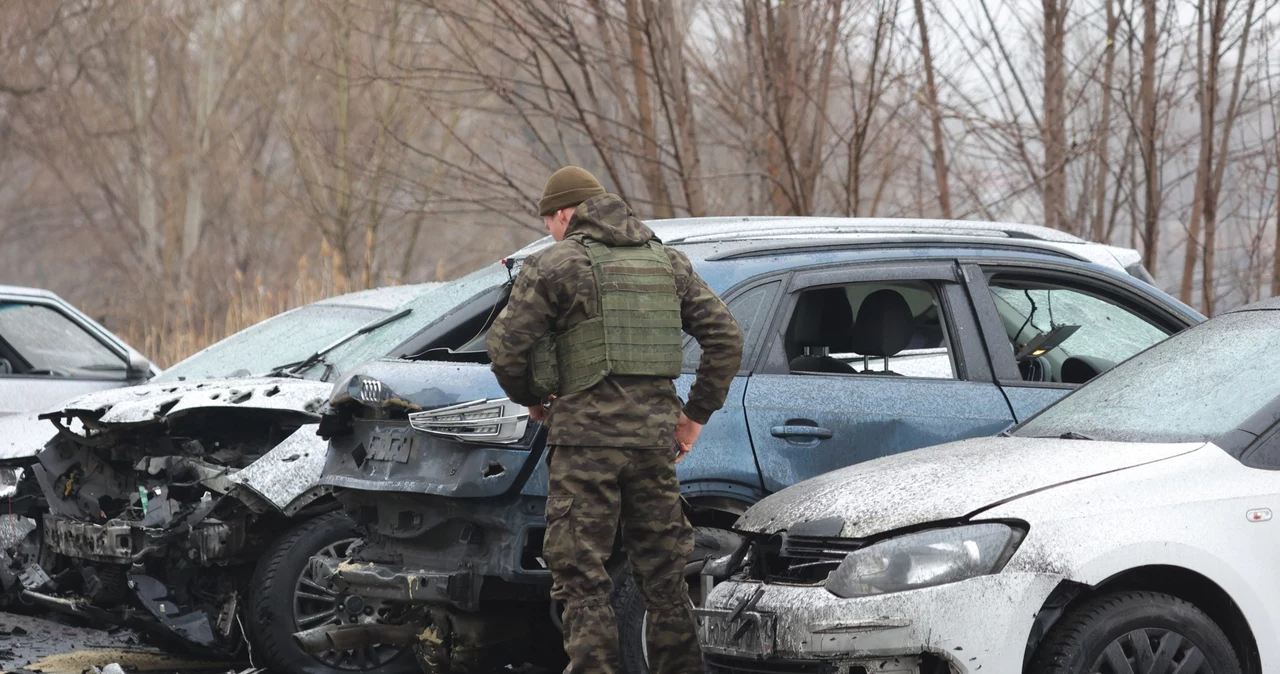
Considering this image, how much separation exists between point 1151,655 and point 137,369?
682cm

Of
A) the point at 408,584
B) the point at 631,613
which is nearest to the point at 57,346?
the point at 408,584

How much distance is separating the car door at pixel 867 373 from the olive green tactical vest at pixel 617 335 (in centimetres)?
49

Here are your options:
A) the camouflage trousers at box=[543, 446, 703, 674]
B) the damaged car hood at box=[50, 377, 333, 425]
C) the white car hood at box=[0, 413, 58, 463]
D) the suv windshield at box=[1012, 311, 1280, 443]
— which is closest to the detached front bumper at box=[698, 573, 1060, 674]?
the camouflage trousers at box=[543, 446, 703, 674]

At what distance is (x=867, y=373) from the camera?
5465 mm

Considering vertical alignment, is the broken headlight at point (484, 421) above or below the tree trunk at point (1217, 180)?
below

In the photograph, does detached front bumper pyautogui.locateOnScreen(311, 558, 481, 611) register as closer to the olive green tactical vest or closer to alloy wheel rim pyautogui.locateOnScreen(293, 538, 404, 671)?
the olive green tactical vest

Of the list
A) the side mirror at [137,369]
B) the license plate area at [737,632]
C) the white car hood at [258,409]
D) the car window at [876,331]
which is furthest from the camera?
the side mirror at [137,369]

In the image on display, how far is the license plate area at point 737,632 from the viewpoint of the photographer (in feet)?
13.2

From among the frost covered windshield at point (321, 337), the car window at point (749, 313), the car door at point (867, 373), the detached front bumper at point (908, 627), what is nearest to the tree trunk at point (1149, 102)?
the frost covered windshield at point (321, 337)

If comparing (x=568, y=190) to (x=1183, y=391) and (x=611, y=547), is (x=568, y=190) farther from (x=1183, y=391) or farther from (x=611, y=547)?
(x=1183, y=391)

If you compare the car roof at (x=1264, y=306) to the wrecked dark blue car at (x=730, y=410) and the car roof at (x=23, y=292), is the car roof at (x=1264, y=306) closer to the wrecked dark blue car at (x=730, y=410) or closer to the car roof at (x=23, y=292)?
the wrecked dark blue car at (x=730, y=410)

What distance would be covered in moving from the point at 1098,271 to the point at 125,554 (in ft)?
13.7

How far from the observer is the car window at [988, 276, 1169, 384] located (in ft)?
19.8

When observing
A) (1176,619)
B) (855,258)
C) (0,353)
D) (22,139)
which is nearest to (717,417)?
(855,258)
